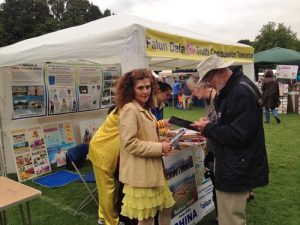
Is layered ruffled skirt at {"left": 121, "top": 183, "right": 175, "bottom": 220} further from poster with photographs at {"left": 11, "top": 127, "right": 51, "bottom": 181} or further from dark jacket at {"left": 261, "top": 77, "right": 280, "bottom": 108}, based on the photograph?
dark jacket at {"left": 261, "top": 77, "right": 280, "bottom": 108}

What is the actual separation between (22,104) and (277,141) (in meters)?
6.06

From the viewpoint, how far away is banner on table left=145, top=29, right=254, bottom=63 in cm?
333

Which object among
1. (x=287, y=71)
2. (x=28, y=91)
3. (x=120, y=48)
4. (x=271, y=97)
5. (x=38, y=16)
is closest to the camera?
(x=120, y=48)

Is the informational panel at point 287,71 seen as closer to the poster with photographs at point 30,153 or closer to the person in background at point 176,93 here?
the person in background at point 176,93

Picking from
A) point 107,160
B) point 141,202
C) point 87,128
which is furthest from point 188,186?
point 87,128

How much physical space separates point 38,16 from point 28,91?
130 feet

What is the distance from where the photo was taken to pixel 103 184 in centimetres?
348

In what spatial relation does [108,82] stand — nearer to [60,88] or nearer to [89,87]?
Answer: [89,87]

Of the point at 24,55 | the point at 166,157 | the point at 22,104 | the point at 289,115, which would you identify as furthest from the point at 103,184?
the point at 289,115

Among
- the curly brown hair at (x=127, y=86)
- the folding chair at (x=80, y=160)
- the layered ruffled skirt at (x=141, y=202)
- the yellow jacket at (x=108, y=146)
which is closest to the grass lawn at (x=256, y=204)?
the folding chair at (x=80, y=160)

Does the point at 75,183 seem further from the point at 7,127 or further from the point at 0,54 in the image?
the point at 0,54

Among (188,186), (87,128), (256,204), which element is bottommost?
(256,204)

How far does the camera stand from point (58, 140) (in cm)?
646

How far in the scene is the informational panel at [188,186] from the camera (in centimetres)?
340
